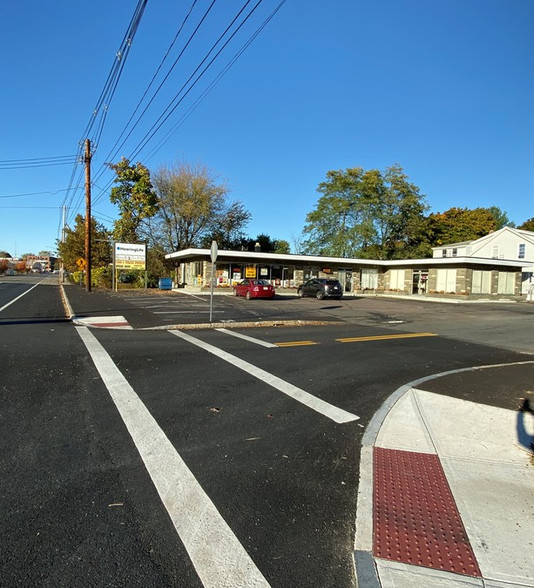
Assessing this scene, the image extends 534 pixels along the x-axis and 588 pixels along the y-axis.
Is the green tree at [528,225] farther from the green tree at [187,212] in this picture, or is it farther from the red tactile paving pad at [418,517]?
the red tactile paving pad at [418,517]

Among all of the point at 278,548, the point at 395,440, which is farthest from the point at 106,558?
the point at 395,440

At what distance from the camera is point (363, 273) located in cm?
4097

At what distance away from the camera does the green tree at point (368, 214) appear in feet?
158

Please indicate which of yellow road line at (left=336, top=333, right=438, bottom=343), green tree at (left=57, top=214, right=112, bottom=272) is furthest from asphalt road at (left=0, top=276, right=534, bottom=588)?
green tree at (left=57, top=214, right=112, bottom=272)

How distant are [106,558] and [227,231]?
4389cm

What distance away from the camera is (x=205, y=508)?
2.90 meters

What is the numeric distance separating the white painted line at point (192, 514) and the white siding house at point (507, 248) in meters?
44.9

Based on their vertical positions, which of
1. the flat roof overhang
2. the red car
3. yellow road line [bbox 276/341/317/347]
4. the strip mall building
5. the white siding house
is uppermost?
the white siding house

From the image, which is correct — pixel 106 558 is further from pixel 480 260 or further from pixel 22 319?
pixel 480 260

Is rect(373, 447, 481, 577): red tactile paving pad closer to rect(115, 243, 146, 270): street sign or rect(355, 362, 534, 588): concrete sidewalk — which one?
rect(355, 362, 534, 588): concrete sidewalk

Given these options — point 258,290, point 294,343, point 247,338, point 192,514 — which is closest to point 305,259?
point 258,290

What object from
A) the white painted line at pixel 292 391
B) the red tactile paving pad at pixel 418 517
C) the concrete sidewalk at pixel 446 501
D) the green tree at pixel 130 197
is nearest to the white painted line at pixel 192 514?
the concrete sidewalk at pixel 446 501

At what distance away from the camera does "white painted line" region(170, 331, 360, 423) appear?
5020 millimetres

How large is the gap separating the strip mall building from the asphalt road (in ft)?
74.6
